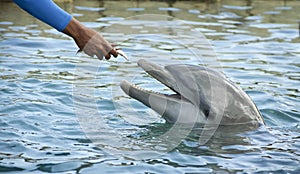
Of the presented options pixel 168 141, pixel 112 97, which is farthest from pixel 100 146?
pixel 112 97

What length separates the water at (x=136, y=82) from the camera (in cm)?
558

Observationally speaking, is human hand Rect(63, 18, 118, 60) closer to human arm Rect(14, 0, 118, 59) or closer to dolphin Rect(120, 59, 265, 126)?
human arm Rect(14, 0, 118, 59)

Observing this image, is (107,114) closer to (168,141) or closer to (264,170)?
(168,141)

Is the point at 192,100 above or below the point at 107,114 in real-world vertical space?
above

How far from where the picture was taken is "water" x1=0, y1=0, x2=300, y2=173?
558 cm

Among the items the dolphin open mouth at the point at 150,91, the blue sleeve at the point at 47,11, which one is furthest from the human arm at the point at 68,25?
the dolphin open mouth at the point at 150,91

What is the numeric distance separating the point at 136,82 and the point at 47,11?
3.94 m

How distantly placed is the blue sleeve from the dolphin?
43.5 inches

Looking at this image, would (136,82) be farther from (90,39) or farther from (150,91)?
(90,39)

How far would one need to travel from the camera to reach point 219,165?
5.45 meters

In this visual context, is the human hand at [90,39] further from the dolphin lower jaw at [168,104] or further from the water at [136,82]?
the water at [136,82]

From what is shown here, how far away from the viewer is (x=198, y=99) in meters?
6.19

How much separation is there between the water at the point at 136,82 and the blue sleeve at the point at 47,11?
1.18 meters

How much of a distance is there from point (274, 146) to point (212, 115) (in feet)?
2.19
